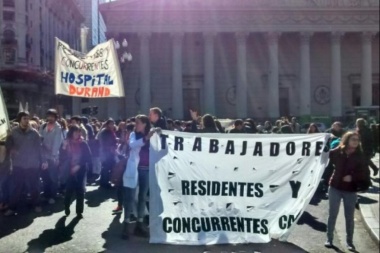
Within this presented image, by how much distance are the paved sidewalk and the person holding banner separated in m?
0.72

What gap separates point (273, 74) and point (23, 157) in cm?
4225

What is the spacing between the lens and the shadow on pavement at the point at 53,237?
7.26m

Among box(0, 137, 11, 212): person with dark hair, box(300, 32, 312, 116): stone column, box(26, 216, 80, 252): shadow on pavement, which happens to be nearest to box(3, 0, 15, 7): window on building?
box(0, 137, 11, 212): person with dark hair

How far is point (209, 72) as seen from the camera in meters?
49.6

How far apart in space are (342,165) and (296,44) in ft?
Answer: 155

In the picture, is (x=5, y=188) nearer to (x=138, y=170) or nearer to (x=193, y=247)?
(x=138, y=170)

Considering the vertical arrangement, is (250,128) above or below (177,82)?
below

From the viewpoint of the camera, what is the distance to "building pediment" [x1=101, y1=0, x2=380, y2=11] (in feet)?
157

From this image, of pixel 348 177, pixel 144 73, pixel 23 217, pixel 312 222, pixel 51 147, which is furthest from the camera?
pixel 144 73

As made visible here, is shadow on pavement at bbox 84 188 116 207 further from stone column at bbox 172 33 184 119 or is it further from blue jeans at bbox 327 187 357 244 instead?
stone column at bbox 172 33 184 119

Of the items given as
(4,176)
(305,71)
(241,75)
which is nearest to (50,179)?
(4,176)

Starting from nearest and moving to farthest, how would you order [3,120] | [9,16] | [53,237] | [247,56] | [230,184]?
[230,184]
[53,237]
[3,120]
[9,16]
[247,56]

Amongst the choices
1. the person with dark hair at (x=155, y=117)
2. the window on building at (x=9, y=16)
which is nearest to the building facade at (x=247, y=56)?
the window on building at (x=9, y=16)

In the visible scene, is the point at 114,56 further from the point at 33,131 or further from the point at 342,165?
the point at 342,165
